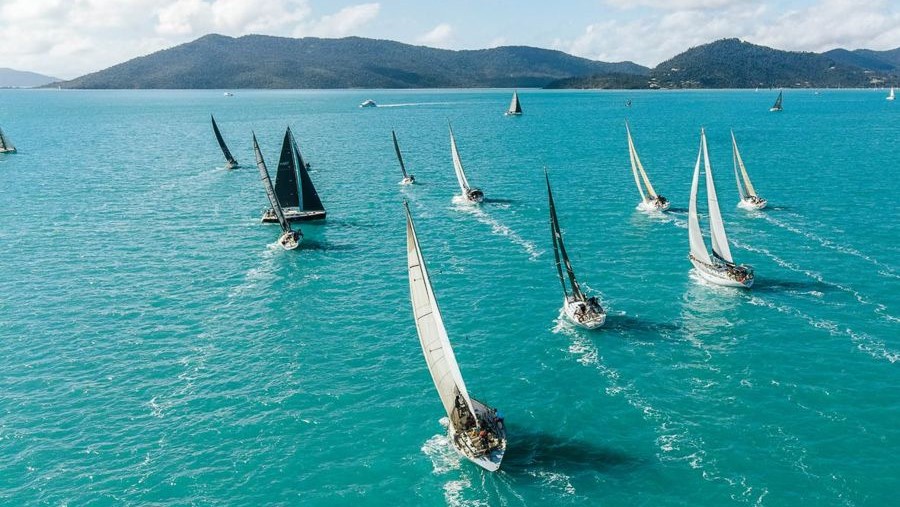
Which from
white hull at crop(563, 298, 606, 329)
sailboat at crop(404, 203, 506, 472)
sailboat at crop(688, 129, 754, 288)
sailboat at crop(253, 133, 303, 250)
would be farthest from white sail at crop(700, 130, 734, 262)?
sailboat at crop(253, 133, 303, 250)

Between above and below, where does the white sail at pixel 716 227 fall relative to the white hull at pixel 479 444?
above

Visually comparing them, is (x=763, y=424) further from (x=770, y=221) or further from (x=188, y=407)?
(x=770, y=221)

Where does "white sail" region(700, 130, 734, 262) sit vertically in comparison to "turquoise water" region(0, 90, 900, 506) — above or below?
above

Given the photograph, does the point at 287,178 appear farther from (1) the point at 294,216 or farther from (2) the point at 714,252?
(2) the point at 714,252

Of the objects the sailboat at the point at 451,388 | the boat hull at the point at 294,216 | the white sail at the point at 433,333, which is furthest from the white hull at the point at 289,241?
the sailboat at the point at 451,388

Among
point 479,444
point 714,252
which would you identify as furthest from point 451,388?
point 714,252

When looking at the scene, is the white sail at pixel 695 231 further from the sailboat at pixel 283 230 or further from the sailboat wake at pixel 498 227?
the sailboat at pixel 283 230

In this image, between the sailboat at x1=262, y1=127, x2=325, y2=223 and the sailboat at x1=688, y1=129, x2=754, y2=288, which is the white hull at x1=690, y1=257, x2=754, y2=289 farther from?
the sailboat at x1=262, y1=127, x2=325, y2=223

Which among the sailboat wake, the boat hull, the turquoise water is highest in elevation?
the boat hull
